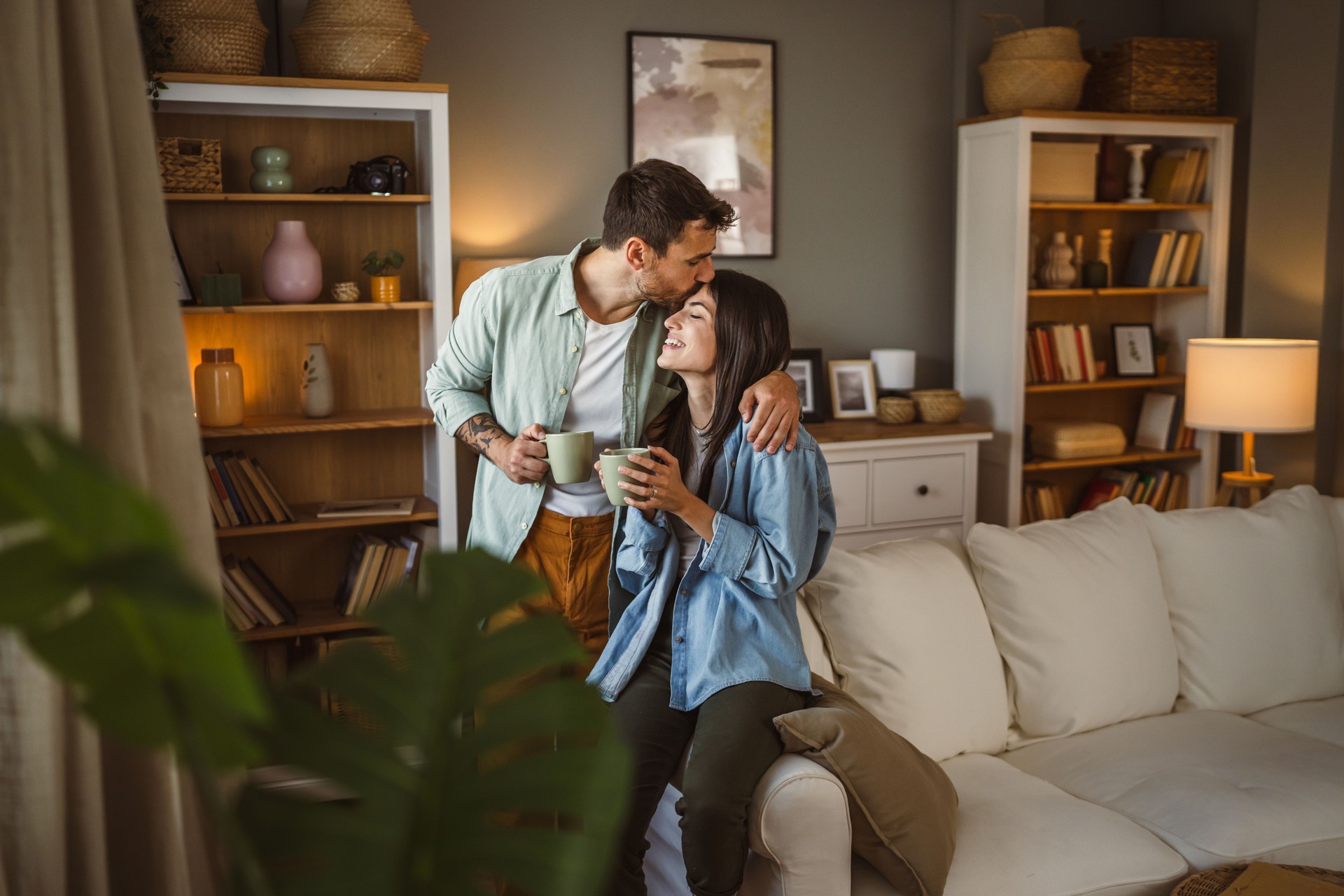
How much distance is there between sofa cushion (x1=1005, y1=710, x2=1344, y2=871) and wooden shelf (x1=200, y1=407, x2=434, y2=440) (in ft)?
6.56

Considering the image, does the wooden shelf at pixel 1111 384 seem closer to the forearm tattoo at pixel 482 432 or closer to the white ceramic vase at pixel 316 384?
the white ceramic vase at pixel 316 384

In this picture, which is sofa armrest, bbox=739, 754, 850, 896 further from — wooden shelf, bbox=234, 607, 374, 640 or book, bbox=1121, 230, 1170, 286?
book, bbox=1121, 230, 1170, 286

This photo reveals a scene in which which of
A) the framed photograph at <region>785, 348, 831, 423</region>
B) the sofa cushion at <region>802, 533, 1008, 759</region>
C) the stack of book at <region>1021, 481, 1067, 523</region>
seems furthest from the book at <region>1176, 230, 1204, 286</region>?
the sofa cushion at <region>802, 533, 1008, 759</region>

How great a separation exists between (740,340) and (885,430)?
2.23 metres

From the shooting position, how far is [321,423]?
3244mm

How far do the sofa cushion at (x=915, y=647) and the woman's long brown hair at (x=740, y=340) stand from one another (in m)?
0.51

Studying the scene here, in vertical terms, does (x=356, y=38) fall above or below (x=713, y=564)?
above

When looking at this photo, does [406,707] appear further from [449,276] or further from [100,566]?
[449,276]

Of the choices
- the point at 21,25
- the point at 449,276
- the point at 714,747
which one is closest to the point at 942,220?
the point at 449,276

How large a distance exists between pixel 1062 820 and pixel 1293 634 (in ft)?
3.55

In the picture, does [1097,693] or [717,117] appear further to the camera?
[717,117]

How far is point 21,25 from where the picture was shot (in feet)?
2.11

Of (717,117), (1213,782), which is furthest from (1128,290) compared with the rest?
(1213,782)

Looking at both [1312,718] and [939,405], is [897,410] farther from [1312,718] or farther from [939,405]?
[1312,718]
